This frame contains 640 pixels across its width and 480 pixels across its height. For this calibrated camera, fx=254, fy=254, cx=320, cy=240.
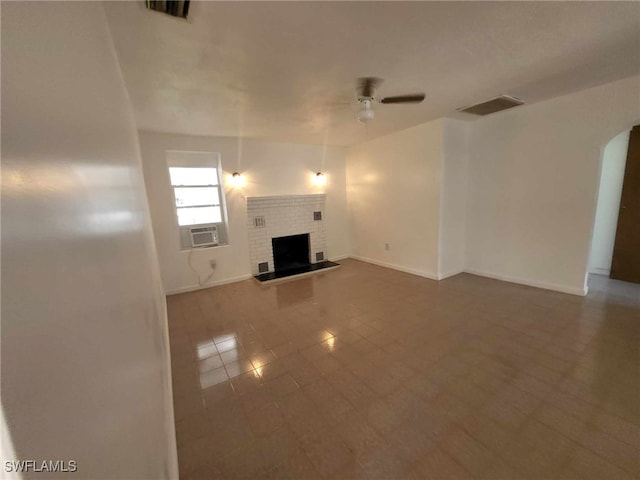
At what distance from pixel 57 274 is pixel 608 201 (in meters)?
5.89

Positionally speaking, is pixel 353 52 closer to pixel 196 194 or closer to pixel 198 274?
pixel 196 194

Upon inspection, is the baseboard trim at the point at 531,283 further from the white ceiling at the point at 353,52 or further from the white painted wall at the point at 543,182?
the white ceiling at the point at 353,52

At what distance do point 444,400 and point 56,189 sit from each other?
7.41 feet

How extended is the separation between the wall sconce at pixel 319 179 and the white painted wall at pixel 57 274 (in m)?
4.51

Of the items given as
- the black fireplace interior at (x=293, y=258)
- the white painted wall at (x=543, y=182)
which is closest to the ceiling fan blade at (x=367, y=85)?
the white painted wall at (x=543, y=182)

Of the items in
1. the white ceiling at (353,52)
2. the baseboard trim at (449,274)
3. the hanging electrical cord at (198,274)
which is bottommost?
the baseboard trim at (449,274)

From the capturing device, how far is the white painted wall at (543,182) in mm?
2924

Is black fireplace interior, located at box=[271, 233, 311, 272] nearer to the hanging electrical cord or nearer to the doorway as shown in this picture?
the hanging electrical cord

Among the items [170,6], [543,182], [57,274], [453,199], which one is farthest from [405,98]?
[57,274]

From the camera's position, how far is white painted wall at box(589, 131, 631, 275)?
3.69 metres

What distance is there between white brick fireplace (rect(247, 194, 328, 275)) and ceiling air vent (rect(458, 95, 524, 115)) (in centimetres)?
287

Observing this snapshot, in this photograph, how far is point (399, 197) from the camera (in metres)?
4.52

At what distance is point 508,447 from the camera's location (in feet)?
4.79

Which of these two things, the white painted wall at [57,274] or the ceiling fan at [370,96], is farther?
the ceiling fan at [370,96]
